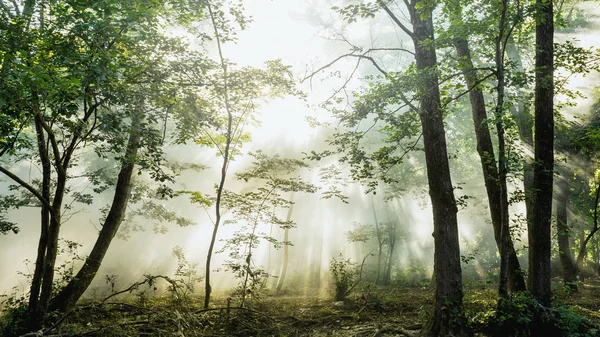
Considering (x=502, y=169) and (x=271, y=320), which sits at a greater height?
(x=502, y=169)

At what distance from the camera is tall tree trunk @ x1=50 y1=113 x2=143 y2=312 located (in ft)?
23.4

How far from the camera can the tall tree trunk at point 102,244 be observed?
7.12 metres

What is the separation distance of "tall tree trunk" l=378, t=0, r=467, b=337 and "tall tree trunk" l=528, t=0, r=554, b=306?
1763 millimetres

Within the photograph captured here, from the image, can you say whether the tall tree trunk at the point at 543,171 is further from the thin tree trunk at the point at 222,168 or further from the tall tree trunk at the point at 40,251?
the tall tree trunk at the point at 40,251

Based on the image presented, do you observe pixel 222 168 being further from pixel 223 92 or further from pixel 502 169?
pixel 502 169

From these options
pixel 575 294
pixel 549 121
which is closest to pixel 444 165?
pixel 549 121

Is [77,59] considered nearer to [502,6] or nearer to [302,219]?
[502,6]

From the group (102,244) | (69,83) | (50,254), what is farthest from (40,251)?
(69,83)

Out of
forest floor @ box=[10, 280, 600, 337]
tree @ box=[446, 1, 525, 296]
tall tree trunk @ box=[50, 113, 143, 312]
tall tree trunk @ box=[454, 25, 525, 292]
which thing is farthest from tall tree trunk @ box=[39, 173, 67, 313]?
tall tree trunk @ box=[454, 25, 525, 292]

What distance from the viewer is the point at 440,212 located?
639 cm

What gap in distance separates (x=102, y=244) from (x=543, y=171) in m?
10.6

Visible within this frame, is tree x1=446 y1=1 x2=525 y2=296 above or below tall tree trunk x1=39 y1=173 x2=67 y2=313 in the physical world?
above

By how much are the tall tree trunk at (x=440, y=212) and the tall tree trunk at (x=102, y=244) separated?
19.2 ft

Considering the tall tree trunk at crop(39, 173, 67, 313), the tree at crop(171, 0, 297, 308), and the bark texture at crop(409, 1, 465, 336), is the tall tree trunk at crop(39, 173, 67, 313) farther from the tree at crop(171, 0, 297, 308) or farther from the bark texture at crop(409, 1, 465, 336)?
the bark texture at crop(409, 1, 465, 336)
